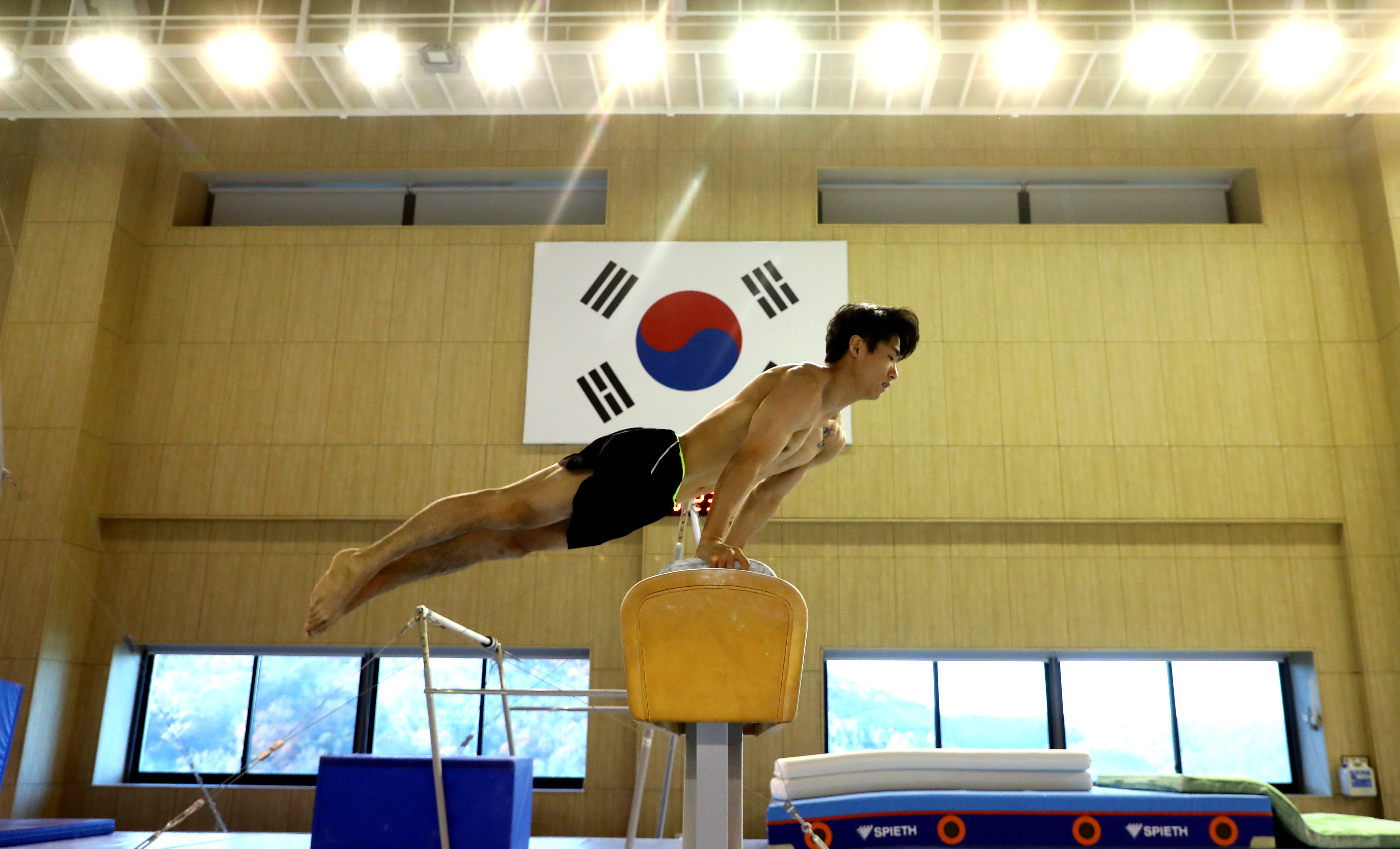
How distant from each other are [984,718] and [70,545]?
764 cm

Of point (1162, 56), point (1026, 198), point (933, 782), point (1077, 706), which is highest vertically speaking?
point (1162, 56)

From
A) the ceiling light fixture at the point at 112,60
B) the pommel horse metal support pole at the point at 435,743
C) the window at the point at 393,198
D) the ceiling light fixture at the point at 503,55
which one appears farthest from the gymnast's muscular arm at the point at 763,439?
the ceiling light fixture at the point at 112,60

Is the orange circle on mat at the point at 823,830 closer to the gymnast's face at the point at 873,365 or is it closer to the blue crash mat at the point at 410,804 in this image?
the blue crash mat at the point at 410,804

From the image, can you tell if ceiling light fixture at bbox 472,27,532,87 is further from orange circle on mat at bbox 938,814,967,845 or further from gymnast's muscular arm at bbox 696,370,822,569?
orange circle on mat at bbox 938,814,967,845

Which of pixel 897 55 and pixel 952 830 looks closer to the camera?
pixel 952 830

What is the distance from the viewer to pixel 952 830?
457 centimetres

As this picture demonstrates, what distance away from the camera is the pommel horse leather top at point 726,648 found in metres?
2.25

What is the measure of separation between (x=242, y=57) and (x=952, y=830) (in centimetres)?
718

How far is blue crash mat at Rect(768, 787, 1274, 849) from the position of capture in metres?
4.50

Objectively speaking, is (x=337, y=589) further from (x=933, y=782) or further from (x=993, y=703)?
(x=993, y=703)

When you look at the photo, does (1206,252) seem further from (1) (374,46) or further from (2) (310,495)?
(2) (310,495)

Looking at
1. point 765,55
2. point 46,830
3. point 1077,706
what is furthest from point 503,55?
point 1077,706

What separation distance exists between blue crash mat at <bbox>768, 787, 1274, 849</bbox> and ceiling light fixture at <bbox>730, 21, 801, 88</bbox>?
17.4ft

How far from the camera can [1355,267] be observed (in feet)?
28.0
